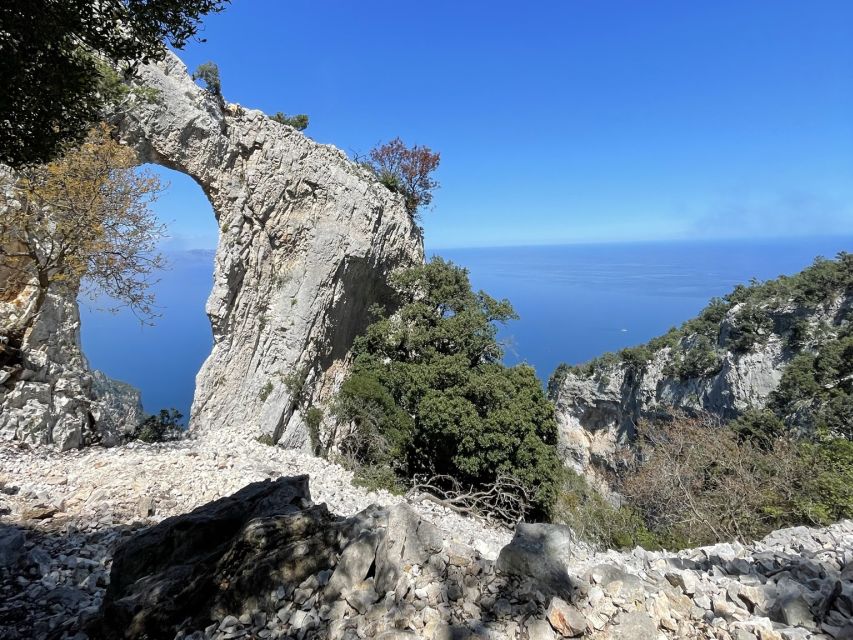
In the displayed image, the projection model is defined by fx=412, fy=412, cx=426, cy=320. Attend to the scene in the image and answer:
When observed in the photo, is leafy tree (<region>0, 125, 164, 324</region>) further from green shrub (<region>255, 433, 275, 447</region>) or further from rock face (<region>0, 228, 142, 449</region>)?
green shrub (<region>255, 433, 275, 447</region>)

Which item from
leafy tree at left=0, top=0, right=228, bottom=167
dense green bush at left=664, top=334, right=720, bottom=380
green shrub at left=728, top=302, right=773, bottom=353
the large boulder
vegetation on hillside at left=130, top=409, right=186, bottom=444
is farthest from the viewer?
dense green bush at left=664, top=334, right=720, bottom=380

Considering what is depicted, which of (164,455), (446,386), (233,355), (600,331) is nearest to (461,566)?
(164,455)

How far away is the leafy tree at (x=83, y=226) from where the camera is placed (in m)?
8.29

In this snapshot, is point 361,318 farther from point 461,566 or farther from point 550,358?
point 550,358

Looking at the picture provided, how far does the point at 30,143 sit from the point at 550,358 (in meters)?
125

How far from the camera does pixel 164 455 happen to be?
8867mm

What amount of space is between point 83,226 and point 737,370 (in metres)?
24.9

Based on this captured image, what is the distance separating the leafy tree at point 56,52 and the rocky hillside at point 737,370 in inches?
709

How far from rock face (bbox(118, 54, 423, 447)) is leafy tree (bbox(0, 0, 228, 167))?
419 inches

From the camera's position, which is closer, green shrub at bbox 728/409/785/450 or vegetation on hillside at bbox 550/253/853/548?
vegetation on hillside at bbox 550/253/853/548

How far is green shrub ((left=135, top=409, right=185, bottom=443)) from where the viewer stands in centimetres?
1232

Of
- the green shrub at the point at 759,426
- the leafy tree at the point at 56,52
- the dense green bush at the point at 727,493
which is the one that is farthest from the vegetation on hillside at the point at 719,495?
the leafy tree at the point at 56,52

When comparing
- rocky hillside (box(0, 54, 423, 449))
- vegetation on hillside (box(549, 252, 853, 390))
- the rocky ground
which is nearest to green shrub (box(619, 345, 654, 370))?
vegetation on hillside (box(549, 252, 853, 390))

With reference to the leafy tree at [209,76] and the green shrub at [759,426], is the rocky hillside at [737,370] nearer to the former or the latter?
the green shrub at [759,426]
